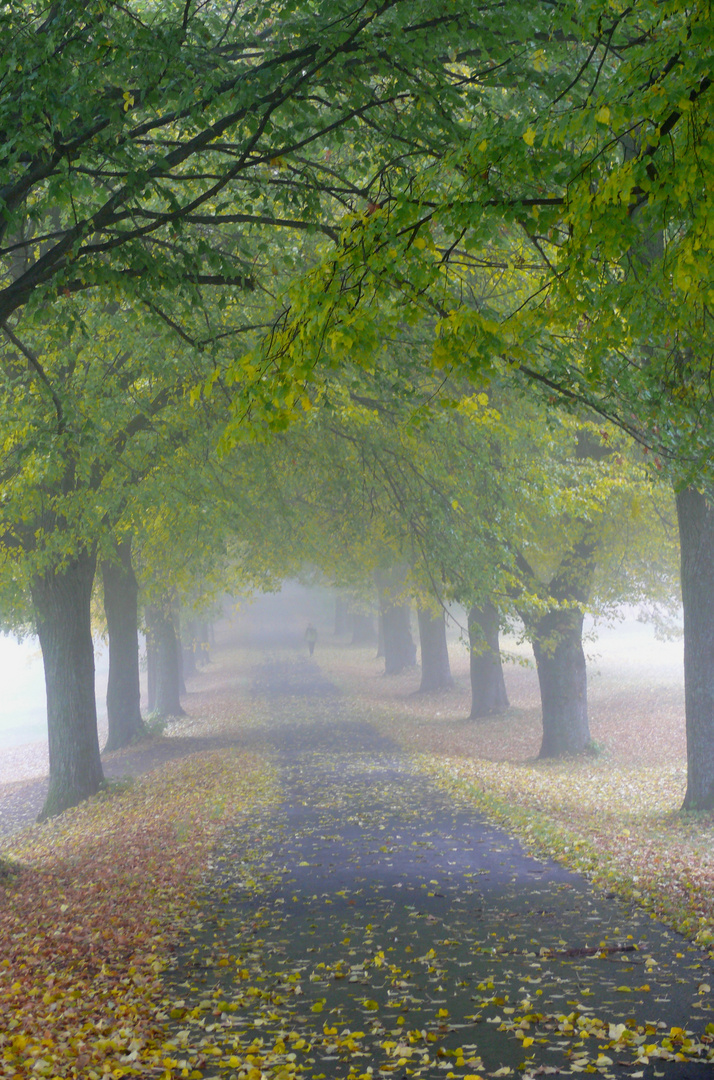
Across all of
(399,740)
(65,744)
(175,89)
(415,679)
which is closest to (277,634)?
(415,679)

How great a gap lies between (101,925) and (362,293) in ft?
18.7

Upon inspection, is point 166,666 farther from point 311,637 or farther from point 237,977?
point 237,977

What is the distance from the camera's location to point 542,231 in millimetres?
4844

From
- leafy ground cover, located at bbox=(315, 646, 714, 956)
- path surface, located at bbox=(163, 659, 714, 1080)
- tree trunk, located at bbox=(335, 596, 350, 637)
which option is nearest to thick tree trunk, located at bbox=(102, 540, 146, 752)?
leafy ground cover, located at bbox=(315, 646, 714, 956)

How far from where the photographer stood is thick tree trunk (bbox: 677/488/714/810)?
36.0 ft

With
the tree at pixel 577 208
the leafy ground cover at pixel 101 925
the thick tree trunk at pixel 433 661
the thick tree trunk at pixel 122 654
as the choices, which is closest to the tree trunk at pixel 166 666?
the thick tree trunk at pixel 122 654

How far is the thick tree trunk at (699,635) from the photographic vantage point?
36.0 feet

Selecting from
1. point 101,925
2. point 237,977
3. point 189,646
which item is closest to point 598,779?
point 101,925

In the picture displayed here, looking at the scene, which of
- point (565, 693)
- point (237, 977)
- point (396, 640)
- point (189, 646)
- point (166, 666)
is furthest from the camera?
point (189, 646)

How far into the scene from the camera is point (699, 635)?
11.1m

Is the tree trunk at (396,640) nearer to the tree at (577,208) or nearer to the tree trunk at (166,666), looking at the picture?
the tree trunk at (166,666)

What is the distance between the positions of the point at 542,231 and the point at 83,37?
3.55m

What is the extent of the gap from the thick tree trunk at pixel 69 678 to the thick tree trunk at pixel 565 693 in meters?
8.98

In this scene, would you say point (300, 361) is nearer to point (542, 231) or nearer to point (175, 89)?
point (542, 231)
